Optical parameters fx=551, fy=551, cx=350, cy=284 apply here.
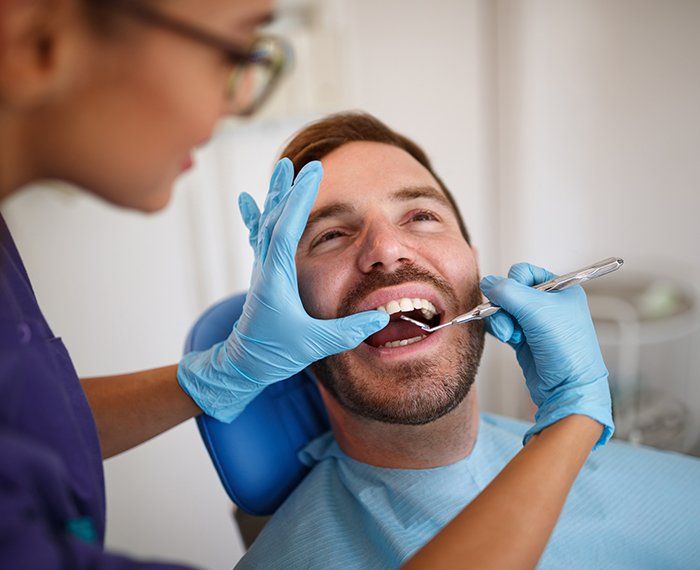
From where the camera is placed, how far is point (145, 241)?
2.15 m

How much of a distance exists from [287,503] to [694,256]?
1791 millimetres

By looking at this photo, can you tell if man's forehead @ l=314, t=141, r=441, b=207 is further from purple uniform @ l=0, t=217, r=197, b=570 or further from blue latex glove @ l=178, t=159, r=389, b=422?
purple uniform @ l=0, t=217, r=197, b=570

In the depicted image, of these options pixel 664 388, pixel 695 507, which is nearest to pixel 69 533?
pixel 695 507

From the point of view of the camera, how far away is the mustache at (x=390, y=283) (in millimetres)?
1042

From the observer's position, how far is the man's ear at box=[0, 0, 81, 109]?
46 centimetres

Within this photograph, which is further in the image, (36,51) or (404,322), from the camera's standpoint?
(404,322)

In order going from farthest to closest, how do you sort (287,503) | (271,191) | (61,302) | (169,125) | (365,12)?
(365,12)
(61,302)
(287,503)
(271,191)
(169,125)

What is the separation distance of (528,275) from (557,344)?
151 mm

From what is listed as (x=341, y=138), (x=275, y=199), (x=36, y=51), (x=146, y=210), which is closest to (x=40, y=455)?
(x=146, y=210)

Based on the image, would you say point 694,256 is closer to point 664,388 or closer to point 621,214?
point 621,214

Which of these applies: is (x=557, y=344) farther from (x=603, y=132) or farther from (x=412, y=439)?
(x=603, y=132)

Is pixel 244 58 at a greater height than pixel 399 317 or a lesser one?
greater

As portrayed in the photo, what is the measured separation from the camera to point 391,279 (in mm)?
1039

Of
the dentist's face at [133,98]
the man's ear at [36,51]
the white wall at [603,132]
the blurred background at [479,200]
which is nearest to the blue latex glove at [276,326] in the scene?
the dentist's face at [133,98]
